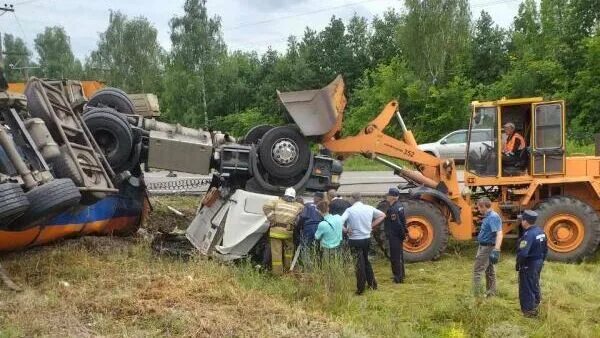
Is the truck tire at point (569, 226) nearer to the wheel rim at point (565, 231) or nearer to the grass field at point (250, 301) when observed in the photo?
the wheel rim at point (565, 231)

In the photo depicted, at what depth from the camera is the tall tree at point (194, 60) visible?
43.0 m

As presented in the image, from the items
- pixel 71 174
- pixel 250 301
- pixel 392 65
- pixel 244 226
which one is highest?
pixel 392 65

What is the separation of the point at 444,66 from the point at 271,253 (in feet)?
88.0

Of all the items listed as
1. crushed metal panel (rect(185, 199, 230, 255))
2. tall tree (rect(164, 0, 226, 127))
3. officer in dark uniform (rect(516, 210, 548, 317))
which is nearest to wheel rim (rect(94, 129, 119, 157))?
crushed metal panel (rect(185, 199, 230, 255))

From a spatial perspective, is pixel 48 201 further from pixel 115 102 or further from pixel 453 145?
pixel 453 145

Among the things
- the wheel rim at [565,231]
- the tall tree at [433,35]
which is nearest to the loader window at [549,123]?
the wheel rim at [565,231]

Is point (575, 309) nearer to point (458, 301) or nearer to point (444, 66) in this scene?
point (458, 301)

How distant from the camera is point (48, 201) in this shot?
7305mm

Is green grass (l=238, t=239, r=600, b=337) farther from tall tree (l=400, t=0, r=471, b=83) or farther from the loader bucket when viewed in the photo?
tall tree (l=400, t=0, r=471, b=83)

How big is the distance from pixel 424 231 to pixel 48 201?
217 inches

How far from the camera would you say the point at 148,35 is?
52.4 meters

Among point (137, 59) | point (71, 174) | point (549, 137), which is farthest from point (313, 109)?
point (137, 59)

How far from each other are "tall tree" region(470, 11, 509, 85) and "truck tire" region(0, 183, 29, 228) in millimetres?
32091

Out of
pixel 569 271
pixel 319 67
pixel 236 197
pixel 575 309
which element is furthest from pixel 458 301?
pixel 319 67
